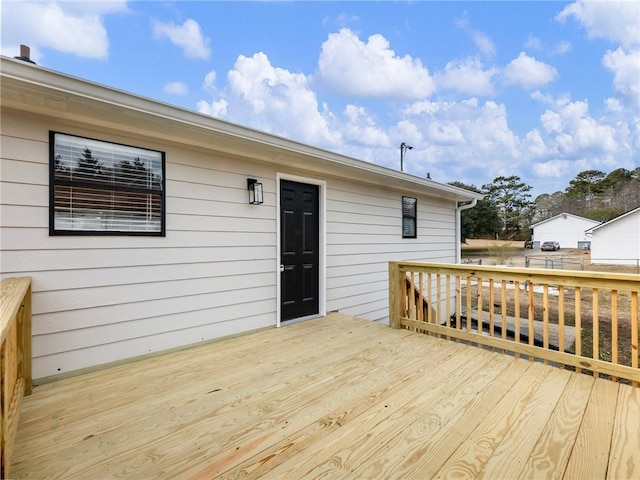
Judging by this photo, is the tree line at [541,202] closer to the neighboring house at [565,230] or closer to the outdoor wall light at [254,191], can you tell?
Result: the neighboring house at [565,230]

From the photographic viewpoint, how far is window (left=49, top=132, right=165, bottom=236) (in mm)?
2621

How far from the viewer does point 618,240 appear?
721 inches

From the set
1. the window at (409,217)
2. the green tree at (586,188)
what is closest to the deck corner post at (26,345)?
the window at (409,217)

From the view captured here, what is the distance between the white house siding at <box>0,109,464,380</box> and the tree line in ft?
61.3

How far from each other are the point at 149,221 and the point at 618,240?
24304mm

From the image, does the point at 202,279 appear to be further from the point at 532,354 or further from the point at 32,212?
the point at 532,354

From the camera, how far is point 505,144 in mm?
28109

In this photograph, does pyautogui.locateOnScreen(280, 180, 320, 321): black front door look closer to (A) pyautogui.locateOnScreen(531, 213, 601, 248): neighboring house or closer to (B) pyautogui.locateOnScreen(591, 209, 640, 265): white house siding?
(B) pyautogui.locateOnScreen(591, 209, 640, 265): white house siding

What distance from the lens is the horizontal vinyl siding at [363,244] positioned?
16.1ft

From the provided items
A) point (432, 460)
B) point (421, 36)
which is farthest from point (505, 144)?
point (432, 460)

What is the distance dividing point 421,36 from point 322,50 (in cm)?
288

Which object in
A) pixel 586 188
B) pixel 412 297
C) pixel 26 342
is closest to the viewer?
pixel 26 342

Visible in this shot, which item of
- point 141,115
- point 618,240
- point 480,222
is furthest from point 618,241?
point 141,115

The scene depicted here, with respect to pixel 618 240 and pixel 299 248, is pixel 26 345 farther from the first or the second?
pixel 618 240
